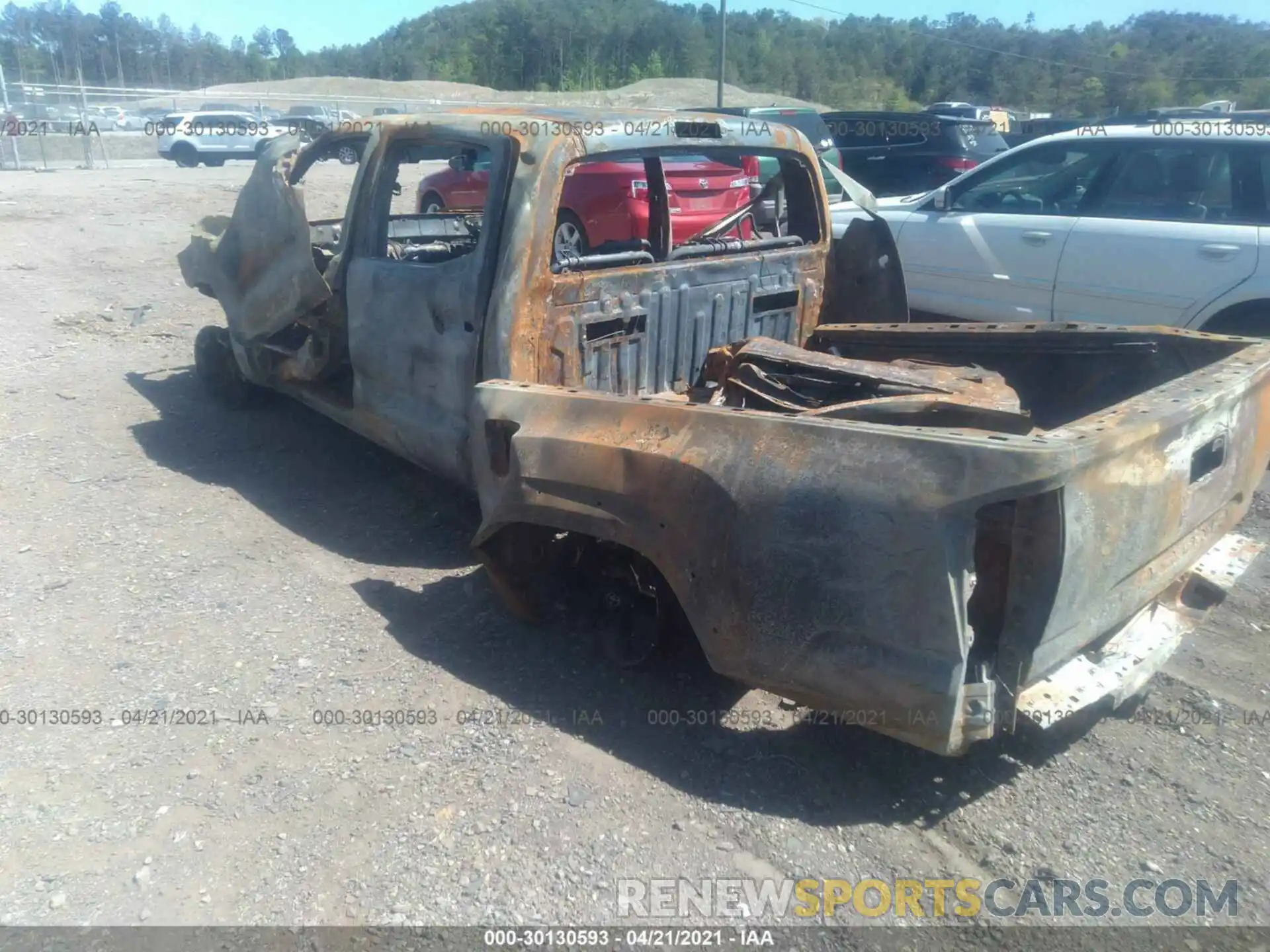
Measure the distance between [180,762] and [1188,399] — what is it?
9.91 ft

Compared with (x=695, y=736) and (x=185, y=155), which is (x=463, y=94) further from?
(x=695, y=736)

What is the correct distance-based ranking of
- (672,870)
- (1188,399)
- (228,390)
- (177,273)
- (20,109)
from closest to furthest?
(672,870) → (1188,399) → (228,390) → (177,273) → (20,109)

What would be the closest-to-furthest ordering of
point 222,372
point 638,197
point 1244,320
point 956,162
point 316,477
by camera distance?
point 316,477
point 1244,320
point 222,372
point 638,197
point 956,162

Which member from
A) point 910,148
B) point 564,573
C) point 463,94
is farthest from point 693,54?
point 564,573

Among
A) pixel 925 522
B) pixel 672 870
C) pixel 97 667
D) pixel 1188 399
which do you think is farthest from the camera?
pixel 97 667

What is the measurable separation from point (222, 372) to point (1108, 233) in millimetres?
5397

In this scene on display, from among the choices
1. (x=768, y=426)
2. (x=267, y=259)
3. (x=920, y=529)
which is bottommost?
(x=920, y=529)

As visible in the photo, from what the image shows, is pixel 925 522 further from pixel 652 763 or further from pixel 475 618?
pixel 475 618

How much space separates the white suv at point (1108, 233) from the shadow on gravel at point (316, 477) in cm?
393

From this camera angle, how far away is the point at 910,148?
1320 cm

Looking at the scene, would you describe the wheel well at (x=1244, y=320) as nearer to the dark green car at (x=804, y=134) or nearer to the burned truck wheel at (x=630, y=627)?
the dark green car at (x=804, y=134)

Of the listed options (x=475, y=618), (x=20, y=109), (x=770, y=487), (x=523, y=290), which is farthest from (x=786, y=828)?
(x=20, y=109)

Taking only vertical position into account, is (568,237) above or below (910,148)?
below

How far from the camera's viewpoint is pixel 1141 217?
20.0ft
